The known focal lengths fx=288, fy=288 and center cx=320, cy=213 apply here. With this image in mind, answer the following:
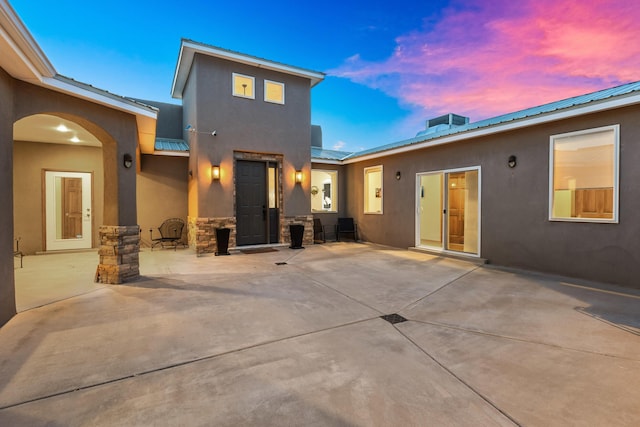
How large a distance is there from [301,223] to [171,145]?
4.65 metres

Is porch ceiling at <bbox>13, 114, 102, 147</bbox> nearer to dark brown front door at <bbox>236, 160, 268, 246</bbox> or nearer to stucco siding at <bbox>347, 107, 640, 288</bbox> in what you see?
dark brown front door at <bbox>236, 160, 268, 246</bbox>

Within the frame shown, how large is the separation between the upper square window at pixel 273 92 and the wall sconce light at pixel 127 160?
4613mm

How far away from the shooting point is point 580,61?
25.3 feet

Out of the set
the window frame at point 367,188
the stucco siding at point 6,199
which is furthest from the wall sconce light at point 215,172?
the window frame at point 367,188

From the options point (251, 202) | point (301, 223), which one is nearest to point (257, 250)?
point (251, 202)

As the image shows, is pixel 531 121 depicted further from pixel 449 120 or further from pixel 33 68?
pixel 33 68

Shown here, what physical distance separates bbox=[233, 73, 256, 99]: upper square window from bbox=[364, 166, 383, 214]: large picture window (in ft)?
14.2

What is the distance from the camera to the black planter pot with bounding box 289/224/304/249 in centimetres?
852

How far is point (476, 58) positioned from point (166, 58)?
13.7 m

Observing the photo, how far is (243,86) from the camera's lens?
8203 millimetres

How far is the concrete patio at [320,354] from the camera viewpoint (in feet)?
6.00

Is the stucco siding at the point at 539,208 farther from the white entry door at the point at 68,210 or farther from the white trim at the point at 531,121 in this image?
the white entry door at the point at 68,210

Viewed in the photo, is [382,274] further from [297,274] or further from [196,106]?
[196,106]

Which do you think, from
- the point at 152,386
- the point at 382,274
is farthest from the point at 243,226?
the point at 152,386
